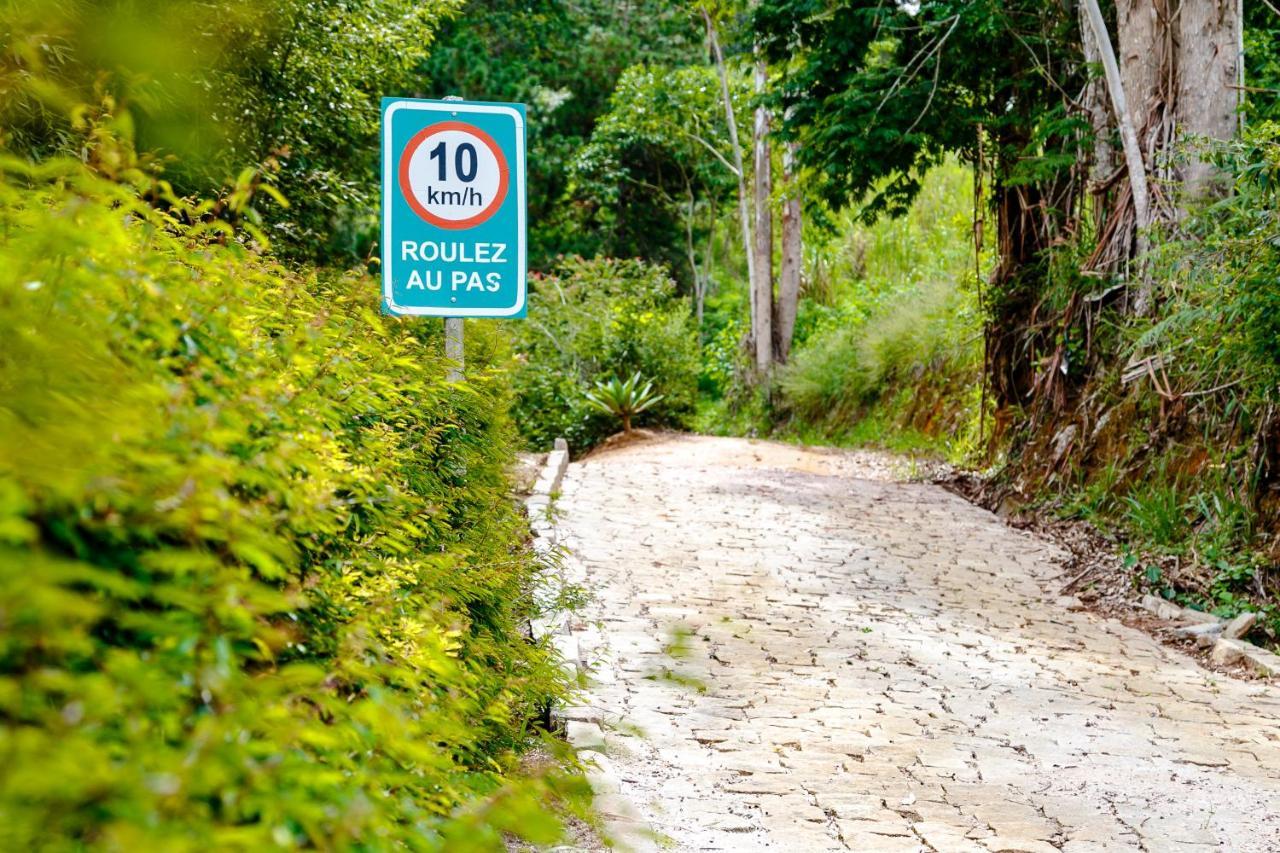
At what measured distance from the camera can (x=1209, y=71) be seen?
928 cm

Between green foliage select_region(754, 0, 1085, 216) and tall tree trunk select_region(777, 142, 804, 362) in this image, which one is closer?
green foliage select_region(754, 0, 1085, 216)

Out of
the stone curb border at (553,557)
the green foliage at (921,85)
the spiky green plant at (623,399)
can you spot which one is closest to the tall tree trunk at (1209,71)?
the green foliage at (921,85)

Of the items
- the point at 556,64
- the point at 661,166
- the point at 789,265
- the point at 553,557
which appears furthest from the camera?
the point at 661,166

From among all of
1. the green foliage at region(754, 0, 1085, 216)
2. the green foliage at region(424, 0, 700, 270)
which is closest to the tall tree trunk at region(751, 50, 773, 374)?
the green foliage at region(424, 0, 700, 270)

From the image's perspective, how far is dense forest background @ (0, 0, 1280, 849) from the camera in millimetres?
1428

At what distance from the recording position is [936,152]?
12125 millimetres

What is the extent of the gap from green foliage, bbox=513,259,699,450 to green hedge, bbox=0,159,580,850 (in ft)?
53.2

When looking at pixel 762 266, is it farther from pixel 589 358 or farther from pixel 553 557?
pixel 553 557

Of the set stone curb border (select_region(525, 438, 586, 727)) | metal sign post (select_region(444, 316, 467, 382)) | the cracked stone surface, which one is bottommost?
the cracked stone surface

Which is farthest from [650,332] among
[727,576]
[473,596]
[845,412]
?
[473,596]

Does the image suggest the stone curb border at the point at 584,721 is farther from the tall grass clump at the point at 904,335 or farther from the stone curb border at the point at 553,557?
the tall grass clump at the point at 904,335

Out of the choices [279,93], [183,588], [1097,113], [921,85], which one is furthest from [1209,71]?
[183,588]

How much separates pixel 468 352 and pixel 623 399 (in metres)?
11.9

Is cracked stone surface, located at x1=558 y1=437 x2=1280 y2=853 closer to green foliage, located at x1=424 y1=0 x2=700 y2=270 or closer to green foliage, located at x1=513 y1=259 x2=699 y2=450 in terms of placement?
green foliage, located at x1=513 y1=259 x2=699 y2=450
